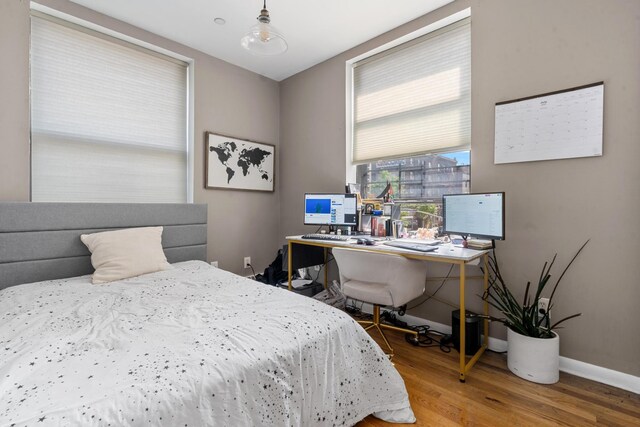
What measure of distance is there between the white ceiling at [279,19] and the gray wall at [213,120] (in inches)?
6.8

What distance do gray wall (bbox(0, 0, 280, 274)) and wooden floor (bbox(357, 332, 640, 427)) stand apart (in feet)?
7.35

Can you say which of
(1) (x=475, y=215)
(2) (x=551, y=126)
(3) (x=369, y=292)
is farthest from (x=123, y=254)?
(2) (x=551, y=126)

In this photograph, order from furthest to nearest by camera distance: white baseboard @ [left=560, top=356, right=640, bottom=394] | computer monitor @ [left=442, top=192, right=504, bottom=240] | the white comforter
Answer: computer monitor @ [left=442, top=192, right=504, bottom=240] → white baseboard @ [left=560, top=356, right=640, bottom=394] → the white comforter

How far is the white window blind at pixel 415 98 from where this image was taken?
8.17ft

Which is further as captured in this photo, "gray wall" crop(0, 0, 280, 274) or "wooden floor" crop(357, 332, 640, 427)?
"gray wall" crop(0, 0, 280, 274)

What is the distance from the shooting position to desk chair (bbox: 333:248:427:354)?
2020 mm

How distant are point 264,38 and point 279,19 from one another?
3.30ft

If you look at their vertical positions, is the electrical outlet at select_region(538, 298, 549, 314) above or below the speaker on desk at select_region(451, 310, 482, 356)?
above

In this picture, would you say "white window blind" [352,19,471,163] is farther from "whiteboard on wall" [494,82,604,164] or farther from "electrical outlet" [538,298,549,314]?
"electrical outlet" [538,298,549,314]

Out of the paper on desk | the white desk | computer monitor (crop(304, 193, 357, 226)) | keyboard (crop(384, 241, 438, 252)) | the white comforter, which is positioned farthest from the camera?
the paper on desk

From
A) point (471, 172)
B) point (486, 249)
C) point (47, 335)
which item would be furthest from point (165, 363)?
point (471, 172)

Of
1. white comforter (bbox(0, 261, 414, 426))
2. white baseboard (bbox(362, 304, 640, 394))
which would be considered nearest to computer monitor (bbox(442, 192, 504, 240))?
white baseboard (bbox(362, 304, 640, 394))

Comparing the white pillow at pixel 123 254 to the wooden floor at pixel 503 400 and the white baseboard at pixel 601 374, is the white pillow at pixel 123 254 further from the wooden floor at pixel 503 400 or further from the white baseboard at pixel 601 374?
the white baseboard at pixel 601 374

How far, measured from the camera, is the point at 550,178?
6.55ft
